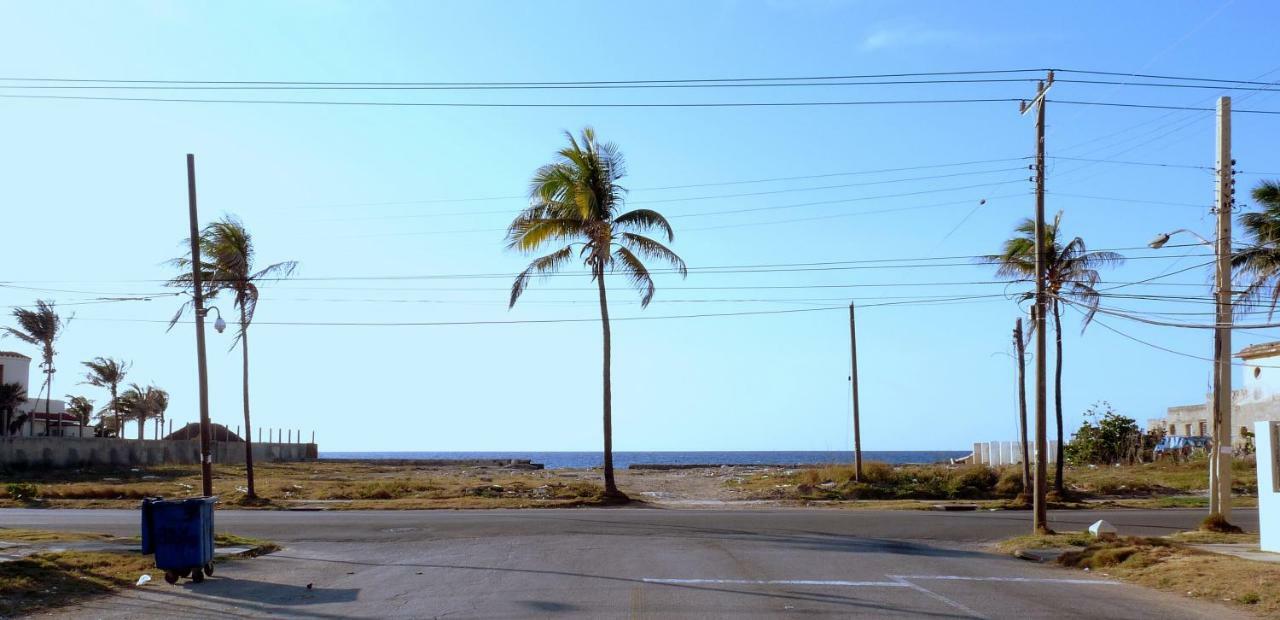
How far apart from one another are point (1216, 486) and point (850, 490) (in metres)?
Result: 16.3

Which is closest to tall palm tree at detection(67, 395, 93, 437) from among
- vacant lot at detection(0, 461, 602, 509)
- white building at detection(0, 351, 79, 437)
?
white building at detection(0, 351, 79, 437)

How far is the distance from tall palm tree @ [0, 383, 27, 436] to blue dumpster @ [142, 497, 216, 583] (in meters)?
50.0

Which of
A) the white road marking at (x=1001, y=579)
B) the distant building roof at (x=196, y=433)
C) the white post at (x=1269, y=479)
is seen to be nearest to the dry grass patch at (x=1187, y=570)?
the white road marking at (x=1001, y=579)

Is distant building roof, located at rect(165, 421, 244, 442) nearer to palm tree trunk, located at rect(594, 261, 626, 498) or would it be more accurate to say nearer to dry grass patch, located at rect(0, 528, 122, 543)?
palm tree trunk, located at rect(594, 261, 626, 498)

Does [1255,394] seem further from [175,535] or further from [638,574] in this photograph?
[175,535]

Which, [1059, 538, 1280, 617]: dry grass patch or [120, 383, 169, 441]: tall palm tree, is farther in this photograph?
[120, 383, 169, 441]: tall palm tree

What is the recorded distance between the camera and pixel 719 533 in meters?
22.9

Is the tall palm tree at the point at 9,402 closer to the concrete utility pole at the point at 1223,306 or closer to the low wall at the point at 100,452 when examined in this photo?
the low wall at the point at 100,452

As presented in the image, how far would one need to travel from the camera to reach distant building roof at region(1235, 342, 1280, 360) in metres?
36.5

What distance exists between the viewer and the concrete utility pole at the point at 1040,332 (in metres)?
22.2

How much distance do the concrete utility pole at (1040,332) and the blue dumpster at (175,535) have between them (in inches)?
626

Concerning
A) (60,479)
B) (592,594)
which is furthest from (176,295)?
(592,594)

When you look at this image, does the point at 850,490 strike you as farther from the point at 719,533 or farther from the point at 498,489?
the point at 719,533

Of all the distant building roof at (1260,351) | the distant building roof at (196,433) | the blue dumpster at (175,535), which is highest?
the distant building roof at (1260,351)
